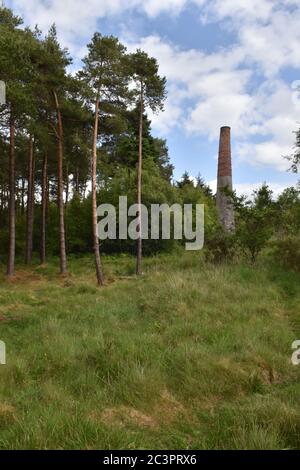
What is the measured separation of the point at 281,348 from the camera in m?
7.19

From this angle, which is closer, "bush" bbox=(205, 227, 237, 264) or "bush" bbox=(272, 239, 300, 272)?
"bush" bbox=(272, 239, 300, 272)

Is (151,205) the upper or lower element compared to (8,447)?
upper

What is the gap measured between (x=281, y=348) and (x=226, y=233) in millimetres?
9987

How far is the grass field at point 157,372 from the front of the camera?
4.32 metres

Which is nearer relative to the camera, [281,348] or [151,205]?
[281,348]
